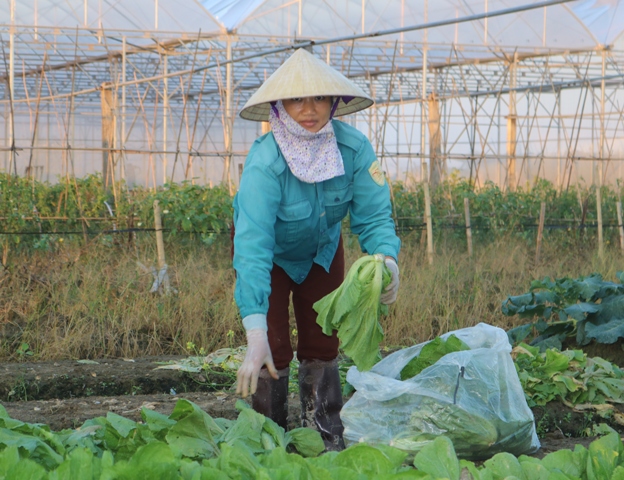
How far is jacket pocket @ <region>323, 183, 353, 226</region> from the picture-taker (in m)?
2.76

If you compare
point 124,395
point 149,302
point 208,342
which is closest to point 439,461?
point 124,395

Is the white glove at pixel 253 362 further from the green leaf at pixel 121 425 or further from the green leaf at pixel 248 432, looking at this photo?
the green leaf at pixel 121 425

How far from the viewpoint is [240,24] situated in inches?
512

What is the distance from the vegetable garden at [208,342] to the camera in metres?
1.78

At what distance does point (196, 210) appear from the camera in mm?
6688

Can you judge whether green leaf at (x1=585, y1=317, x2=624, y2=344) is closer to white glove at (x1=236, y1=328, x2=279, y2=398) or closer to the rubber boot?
the rubber boot

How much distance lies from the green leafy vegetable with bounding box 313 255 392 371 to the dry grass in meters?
2.35

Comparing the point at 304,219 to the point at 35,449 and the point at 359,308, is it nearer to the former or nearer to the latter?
the point at 359,308

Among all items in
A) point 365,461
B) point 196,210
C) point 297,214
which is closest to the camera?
point 365,461

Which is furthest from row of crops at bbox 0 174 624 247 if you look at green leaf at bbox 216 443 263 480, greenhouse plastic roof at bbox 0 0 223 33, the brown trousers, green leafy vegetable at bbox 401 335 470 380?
green leaf at bbox 216 443 263 480

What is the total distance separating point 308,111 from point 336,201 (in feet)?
1.05

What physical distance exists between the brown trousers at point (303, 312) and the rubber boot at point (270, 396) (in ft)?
0.18

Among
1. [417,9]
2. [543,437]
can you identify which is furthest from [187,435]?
[417,9]

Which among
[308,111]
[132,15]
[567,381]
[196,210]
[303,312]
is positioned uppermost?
[132,15]
